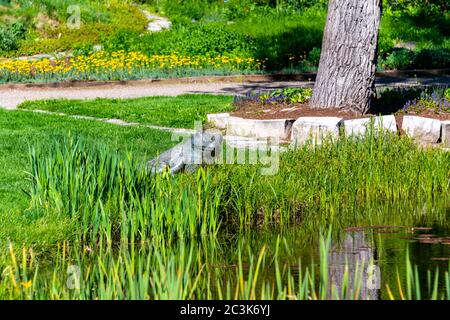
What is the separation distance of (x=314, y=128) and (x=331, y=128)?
228 millimetres

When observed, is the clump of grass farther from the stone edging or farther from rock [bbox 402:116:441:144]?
rock [bbox 402:116:441:144]

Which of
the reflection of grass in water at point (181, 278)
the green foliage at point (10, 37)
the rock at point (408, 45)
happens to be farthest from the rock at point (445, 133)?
the green foliage at point (10, 37)

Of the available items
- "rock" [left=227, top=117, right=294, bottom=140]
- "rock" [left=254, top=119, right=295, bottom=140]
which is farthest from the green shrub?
"rock" [left=254, top=119, right=295, bottom=140]

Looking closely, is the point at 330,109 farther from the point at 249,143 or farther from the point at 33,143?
the point at 33,143

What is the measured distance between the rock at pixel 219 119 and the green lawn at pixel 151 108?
0.89ft

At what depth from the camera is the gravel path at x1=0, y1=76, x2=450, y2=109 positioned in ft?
49.3

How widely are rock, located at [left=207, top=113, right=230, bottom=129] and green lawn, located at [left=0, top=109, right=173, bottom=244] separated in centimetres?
94

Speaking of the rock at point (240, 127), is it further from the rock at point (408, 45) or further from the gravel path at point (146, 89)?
the rock at point (408, 45)

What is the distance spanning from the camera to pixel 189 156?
8.48 m

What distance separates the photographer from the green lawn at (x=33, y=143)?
6594mm

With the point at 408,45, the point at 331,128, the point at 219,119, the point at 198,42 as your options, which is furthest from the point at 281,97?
the point at 408,45

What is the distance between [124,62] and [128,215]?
11.6m

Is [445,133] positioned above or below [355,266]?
below
